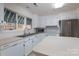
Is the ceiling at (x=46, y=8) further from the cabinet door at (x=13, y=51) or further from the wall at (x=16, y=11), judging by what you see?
the cabinet door at (x=13, y=51)

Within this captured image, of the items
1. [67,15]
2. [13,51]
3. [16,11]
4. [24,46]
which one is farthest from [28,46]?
[67,15]

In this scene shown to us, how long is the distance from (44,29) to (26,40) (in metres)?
0.41

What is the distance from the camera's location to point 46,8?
1616mm

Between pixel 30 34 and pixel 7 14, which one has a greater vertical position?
pixel 7 14

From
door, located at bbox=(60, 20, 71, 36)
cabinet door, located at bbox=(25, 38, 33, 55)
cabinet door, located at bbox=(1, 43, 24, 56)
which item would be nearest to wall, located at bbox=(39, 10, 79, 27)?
door, located at bbox=(60, 20, 71, 36)

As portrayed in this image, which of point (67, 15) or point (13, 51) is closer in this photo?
point (67, 15)

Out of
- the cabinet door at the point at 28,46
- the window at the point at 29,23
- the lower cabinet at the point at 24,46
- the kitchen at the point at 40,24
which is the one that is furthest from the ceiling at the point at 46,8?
the cabinet door at the point at 28,46

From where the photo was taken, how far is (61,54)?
1140 mm

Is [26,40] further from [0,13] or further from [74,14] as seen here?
[74,14]

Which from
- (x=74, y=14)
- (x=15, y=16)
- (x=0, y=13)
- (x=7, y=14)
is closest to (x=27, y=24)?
(x=15, y=16)

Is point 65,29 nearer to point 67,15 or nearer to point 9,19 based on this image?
point 67,15

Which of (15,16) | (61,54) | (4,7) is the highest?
(4,7)

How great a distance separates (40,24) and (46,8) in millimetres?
288

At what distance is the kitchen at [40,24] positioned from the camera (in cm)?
156
